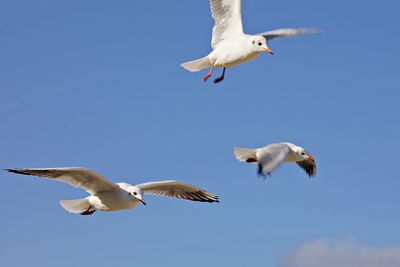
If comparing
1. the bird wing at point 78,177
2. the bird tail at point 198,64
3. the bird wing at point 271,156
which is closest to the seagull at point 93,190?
the bird wing at point 78,177

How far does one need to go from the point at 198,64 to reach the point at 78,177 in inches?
110

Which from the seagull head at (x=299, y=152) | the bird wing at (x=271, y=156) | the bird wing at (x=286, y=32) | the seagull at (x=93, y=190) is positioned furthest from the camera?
the bird wing at (x=286, y=32)

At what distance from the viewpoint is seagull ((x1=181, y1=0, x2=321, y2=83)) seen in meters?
11.7

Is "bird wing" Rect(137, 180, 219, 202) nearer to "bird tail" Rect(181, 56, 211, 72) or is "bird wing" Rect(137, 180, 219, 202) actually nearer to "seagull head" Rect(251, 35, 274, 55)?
"bird tail" Rect(181, 56, 211, 72)

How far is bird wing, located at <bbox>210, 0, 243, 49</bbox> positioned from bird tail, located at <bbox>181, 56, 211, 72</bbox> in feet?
0.84

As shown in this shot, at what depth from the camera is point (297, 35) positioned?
497 inches

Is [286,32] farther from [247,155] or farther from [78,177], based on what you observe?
[78,177]

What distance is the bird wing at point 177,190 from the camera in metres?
11.8

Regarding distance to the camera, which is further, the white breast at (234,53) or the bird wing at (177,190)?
the bird wing at (177,190)

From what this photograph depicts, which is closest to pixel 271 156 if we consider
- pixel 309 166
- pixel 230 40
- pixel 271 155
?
pixel 271 155

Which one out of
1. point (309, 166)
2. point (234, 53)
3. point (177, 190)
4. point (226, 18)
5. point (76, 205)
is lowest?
point (76, 205)

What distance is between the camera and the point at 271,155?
31.9 ft

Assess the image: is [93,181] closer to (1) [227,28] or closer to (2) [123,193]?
(2) [123,193]

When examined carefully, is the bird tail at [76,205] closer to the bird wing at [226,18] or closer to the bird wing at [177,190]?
the bird wing at [177,190]
